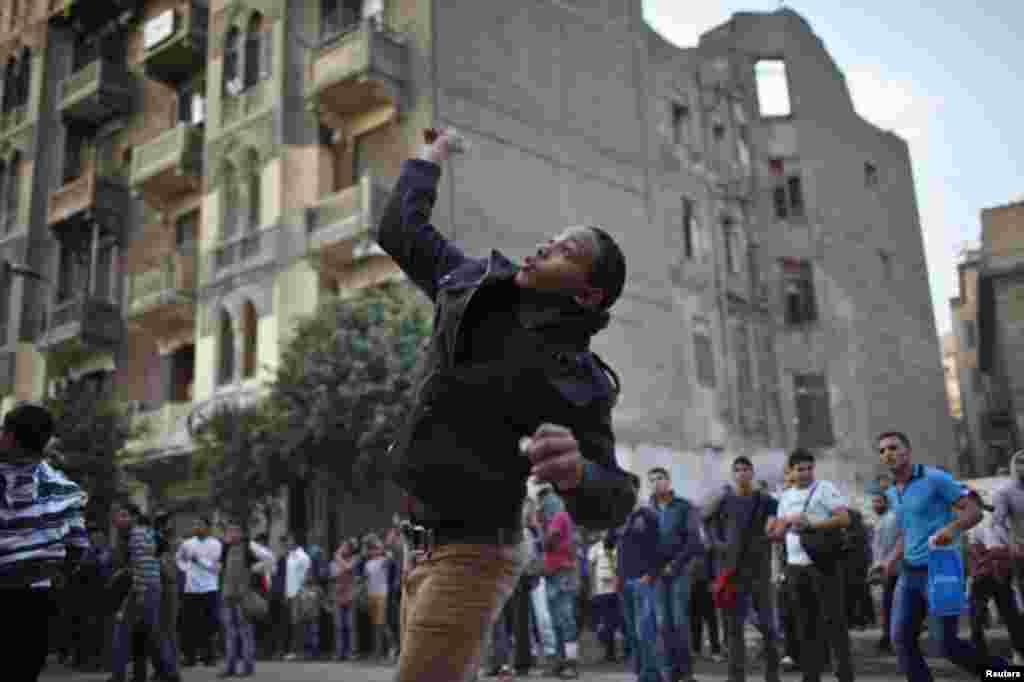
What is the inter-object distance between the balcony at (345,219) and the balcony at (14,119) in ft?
52.1

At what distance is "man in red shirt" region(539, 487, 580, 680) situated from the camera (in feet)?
37.8

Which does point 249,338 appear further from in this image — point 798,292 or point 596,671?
point 798,292

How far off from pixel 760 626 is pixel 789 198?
86.6ft

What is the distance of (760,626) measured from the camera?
9516mm

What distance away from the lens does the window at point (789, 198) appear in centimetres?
3375

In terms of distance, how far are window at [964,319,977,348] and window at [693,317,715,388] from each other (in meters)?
29.6

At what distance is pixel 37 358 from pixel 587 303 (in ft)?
105

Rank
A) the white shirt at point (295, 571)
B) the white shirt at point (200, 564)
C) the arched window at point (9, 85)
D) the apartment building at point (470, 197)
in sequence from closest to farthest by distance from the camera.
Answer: the white shirt at point (200, 564), the white shirt at point (295, 571), the apartment building at point (470, 197), the arched window at point (9, 85)

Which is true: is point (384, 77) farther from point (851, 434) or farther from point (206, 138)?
point (851, 434)

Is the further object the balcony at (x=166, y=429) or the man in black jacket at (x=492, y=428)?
the balcony at (x=166, y=429)

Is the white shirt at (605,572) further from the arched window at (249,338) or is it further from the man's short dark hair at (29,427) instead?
the arched window at (249,338)

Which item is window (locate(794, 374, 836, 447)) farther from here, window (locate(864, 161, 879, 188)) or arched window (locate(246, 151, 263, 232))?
arched window (locate(246, 151, 263, 232))

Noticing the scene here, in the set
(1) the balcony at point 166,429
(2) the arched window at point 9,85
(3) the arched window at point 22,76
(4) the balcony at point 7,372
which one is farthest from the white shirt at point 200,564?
(2) the arched window at point 9,85

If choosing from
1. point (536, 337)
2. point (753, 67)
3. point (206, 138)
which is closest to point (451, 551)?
point (536, 337)
